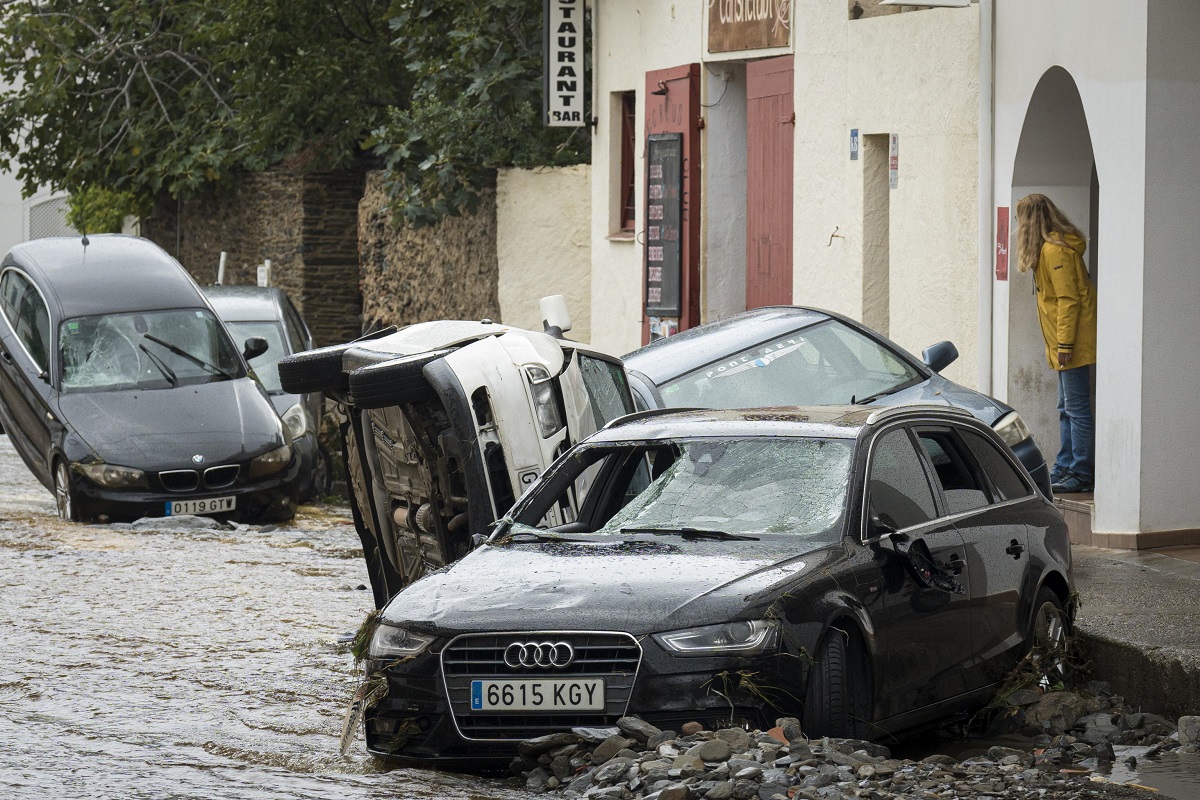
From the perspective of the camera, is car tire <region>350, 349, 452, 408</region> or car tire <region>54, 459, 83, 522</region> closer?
car tire <region>350, 349, 452, 408</region>

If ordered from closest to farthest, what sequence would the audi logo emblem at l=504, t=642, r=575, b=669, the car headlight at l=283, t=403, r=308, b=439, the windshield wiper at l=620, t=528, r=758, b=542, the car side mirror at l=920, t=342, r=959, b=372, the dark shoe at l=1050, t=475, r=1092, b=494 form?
the audi logo emblem at l=504, t=642, r=575, b=669 < the windshield wiper at l=620, t=528, r=758, b=542 < the car side mirror at l=920, t=342, r=959, b=372 < the dark shoe at l=1050, t=475, r=1092, b=494 < the car headlight at l=283, t=403, r=308, b=439

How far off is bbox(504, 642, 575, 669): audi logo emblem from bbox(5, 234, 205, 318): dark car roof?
37.0 ft

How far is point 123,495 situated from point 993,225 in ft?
22.8

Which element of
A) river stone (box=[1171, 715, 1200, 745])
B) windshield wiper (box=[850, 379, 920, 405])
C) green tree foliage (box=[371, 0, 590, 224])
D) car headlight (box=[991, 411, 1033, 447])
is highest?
green tree foliage (box=[371, 0, 590, 224])

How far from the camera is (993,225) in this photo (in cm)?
1415

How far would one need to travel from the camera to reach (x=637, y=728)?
6555 mm

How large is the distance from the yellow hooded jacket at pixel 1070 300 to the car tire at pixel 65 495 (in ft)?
25.2

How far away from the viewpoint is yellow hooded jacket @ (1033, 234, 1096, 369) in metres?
12.8

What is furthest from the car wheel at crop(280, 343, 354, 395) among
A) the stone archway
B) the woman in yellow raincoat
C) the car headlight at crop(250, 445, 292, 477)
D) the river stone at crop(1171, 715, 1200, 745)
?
the car headlight at crop(250, 445, 292, 477)

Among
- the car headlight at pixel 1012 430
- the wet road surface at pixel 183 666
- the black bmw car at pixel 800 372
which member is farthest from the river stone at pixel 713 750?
the car headlight at pixel 1012 430

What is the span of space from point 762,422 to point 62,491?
9.41 m

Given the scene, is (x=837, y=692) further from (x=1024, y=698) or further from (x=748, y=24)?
(x=748, y=24)

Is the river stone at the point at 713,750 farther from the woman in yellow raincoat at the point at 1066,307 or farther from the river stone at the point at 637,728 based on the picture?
the woman in yellow raincoat at the point at 1066,307

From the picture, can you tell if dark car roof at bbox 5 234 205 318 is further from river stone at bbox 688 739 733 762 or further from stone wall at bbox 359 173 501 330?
river stone at bbox 688 739 733 762
